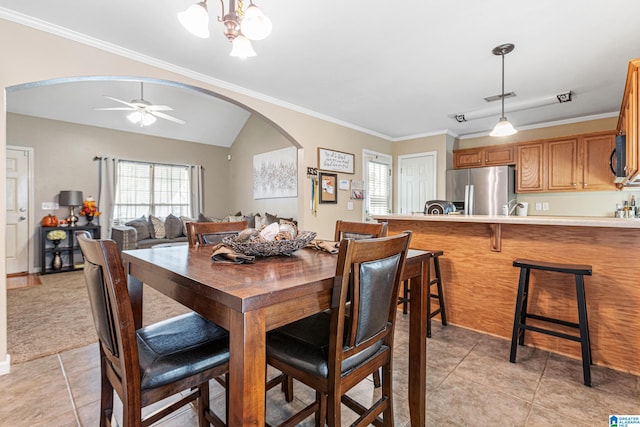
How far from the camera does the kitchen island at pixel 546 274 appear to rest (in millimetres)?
1984

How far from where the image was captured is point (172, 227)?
586cm

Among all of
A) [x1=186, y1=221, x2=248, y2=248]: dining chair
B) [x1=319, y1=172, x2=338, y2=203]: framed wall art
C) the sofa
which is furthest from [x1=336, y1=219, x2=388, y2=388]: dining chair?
the sofa

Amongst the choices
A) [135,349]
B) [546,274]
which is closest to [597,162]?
[546,274]

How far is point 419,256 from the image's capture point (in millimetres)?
1383

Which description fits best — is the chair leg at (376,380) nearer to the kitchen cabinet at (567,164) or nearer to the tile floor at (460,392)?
the tile floor at (460,392)

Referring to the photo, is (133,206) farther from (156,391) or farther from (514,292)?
(514,292)

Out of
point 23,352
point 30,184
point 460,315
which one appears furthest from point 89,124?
point 460,315

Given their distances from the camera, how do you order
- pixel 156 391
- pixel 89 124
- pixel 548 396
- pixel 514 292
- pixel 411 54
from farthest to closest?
pixel 89 124 < pixel 411 54 < pixel 514 292 < pixel 548 396 < pixel 156 391

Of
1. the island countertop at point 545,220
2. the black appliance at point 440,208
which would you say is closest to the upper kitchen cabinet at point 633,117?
the island countertop at point 545,220

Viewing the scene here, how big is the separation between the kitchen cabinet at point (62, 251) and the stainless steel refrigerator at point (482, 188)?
6183 millimetres

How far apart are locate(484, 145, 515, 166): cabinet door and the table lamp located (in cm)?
695

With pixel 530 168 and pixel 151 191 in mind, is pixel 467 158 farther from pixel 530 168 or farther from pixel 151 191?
pixel 151 191

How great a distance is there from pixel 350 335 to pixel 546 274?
6.76 feet

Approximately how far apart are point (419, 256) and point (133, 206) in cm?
626
